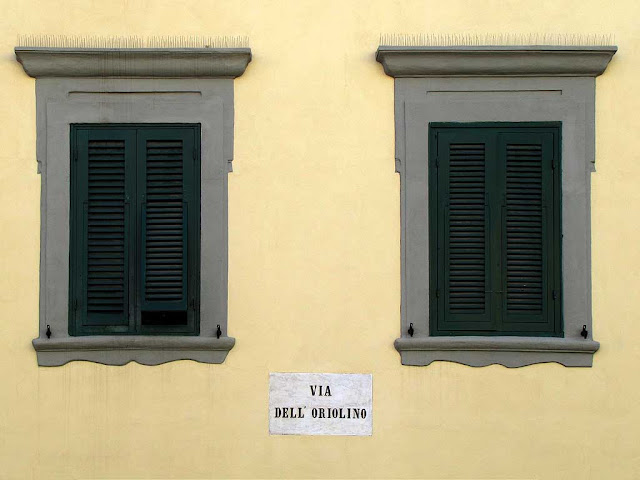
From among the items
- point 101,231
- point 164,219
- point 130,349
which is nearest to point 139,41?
point 164,219

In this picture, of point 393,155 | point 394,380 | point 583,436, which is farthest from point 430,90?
point 583,436

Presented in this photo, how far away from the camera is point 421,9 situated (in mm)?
6562

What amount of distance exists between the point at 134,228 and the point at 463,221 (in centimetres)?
253

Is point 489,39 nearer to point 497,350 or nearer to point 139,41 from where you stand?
point 497,350

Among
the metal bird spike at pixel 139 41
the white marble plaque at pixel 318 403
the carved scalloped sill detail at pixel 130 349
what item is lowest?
the white marble plaque at pixel 318 403

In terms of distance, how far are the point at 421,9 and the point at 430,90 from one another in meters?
0.63

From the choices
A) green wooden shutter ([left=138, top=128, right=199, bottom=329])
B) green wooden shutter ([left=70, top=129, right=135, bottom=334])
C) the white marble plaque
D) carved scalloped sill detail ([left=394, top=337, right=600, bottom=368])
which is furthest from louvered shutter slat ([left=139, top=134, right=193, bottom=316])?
carved scalloped sill detail ([left=394, top=337, right=600, bottom=368])

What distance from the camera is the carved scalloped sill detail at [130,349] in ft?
21.2

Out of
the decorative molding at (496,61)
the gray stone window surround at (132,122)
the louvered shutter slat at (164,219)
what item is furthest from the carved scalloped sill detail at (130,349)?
the decorative molding at (496,61)

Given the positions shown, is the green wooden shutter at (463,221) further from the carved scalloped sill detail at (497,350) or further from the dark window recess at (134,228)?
the dark window recess at (134,228)

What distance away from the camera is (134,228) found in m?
6.56

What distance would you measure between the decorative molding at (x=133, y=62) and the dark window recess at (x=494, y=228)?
5.51 ft

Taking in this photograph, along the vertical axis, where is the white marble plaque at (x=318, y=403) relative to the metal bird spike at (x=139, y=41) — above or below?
below

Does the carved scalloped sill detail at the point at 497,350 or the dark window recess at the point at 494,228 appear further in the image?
the dark window recess at the point at 494,228
